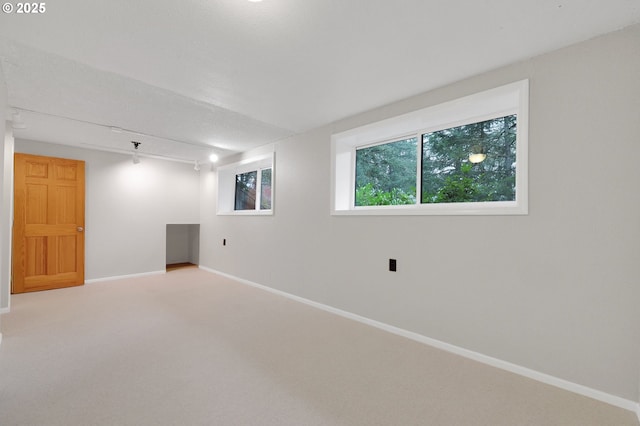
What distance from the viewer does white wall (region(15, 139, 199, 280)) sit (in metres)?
4.64

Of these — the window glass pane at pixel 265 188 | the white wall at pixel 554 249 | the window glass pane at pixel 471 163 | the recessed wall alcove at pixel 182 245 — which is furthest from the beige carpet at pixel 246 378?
the recessed wall alcove at pixel 182 245

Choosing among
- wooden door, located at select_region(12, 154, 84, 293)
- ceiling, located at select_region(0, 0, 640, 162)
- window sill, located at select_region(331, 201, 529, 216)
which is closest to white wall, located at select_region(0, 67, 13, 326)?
ceiling, located at select_region(0, 0, 640, 162)

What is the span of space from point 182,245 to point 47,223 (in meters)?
2.59

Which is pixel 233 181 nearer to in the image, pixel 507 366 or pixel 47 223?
pixel 47 223

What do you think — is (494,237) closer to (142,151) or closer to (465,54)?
(465,54)

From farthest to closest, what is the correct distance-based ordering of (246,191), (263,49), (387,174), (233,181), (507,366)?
(233,181), (246,191), (387,174), (507,366), (263,49)

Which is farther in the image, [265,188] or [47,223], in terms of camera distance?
[265,188]

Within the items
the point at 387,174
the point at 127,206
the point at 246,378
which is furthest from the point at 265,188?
the point at 246,378

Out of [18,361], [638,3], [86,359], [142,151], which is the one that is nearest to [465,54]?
[638,3]

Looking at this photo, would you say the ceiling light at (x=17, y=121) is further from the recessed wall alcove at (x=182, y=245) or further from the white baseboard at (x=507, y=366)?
the white baseboard at (x=507, y=366)

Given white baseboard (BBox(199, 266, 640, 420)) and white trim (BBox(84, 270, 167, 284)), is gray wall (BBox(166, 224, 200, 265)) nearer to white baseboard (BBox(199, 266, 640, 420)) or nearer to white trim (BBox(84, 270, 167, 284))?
white trim (BBox(84, 270, 167, 284))

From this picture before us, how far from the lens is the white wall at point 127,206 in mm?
4645

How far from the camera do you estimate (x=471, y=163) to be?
8.43 ft

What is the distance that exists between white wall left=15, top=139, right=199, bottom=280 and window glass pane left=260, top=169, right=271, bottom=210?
192cm
